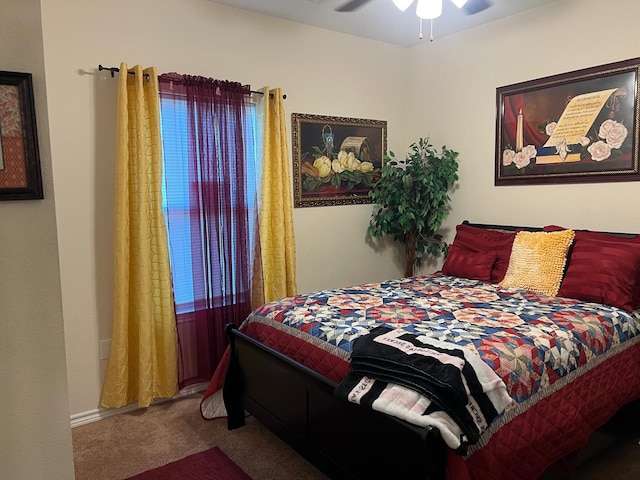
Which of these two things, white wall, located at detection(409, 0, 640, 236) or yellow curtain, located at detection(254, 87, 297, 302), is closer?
white wall, located at detection(409, 0, 640, 236)

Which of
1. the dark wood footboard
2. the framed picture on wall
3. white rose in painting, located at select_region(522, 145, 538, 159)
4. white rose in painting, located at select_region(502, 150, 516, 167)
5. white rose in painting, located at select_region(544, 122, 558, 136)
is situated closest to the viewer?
the framed picture on wall

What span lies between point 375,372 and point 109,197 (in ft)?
6.72

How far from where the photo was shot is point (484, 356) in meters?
1.89

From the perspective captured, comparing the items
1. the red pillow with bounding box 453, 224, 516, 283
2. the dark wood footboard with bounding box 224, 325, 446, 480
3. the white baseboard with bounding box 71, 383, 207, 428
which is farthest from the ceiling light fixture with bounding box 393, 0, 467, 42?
the white baseboard with bounding box 71, 383, 207, 428

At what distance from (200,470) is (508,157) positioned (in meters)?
3.07

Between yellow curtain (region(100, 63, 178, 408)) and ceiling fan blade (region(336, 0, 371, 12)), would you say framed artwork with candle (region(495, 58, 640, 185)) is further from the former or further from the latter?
yellow curtain (region(100, 63, 178, 408))

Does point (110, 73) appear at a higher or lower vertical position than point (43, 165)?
higher

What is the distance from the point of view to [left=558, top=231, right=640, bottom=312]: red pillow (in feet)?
8.73

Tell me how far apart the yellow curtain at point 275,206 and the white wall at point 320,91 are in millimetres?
252

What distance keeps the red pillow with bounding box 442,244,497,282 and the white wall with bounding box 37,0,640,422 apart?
536 mm

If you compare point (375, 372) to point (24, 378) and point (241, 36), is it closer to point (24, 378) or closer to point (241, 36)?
point (24, 378)

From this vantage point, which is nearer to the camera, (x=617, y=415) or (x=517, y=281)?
(x=617, y=415)

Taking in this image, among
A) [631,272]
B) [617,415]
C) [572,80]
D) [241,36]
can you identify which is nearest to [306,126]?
[241,36]

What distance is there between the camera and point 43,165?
1.45 m
